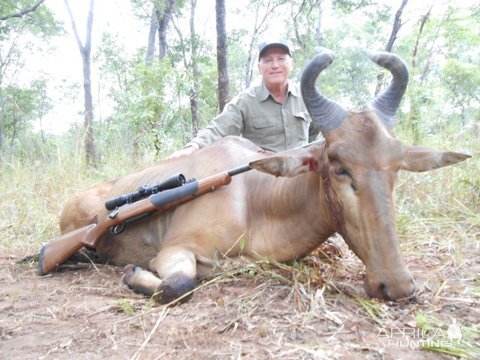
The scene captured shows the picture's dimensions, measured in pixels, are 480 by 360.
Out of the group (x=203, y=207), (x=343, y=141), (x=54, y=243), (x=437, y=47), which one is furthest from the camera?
(x=437, y=47)

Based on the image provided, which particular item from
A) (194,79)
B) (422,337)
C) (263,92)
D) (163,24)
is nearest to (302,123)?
(263,92)

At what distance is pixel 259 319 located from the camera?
96.8 inches

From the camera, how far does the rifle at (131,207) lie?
12.1 ft

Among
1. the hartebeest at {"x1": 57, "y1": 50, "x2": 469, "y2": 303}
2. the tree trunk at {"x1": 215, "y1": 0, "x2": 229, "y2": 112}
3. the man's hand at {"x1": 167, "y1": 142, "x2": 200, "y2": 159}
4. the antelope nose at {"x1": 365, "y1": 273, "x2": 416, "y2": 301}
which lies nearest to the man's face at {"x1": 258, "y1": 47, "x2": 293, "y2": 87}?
the man's hand at {"x1": 167, "y1": 142, "x2": 200, "y2": 159}

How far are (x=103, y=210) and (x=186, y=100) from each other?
7552 mm

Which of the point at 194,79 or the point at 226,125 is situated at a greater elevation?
the point at 194,79

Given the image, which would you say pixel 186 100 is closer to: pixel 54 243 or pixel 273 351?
pixel 54 243

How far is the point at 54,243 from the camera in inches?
156

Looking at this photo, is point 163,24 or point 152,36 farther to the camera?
point 152,36

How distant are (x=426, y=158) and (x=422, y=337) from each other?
1.30 meters

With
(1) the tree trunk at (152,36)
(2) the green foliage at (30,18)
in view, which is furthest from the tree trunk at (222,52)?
(1) the tree trunk at (152,36)

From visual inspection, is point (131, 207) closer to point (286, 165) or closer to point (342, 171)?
point (286, 165)

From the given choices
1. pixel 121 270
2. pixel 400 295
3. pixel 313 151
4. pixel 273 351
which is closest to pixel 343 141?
pixel 313 151

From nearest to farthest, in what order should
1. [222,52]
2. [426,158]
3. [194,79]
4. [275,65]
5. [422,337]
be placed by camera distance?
[422,337] < [426,158] < [275,65] < [222,52] < [194,79]
